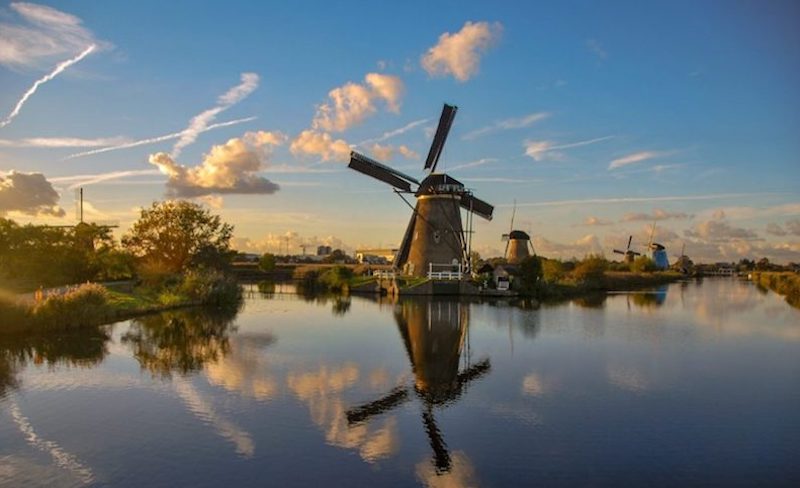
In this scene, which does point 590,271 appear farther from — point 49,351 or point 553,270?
point 49,351

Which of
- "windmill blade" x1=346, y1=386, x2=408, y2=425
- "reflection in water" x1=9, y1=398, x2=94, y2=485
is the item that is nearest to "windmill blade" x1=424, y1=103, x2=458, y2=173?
"windmill blade" x1=346, y1=386, x2=408, y2=425

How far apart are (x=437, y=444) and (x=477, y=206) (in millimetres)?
41135

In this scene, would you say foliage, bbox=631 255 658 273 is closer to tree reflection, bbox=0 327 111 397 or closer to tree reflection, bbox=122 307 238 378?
tree reflection, bbox=122 307 238 378

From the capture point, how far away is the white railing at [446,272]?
46.3 meters

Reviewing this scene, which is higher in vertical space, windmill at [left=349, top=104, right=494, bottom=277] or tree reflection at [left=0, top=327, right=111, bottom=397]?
windmill at [left=349, top=104, right=494, bottom=277]

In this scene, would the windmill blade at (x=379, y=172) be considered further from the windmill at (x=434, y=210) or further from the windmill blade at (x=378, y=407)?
the windmill blade at (x=378, y=407)

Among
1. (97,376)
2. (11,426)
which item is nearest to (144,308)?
(97,376)

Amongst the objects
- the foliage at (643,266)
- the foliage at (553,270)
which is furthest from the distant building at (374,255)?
the foliage at (553,270)

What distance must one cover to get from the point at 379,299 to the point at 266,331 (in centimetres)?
1960

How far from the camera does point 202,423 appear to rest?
456 inches

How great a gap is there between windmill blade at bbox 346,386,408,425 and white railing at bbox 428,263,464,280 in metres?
31.8

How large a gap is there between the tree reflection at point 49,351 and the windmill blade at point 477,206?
32825 millimetres

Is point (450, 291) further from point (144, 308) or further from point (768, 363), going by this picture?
point (768, 363)

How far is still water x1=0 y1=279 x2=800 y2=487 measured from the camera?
939cm
